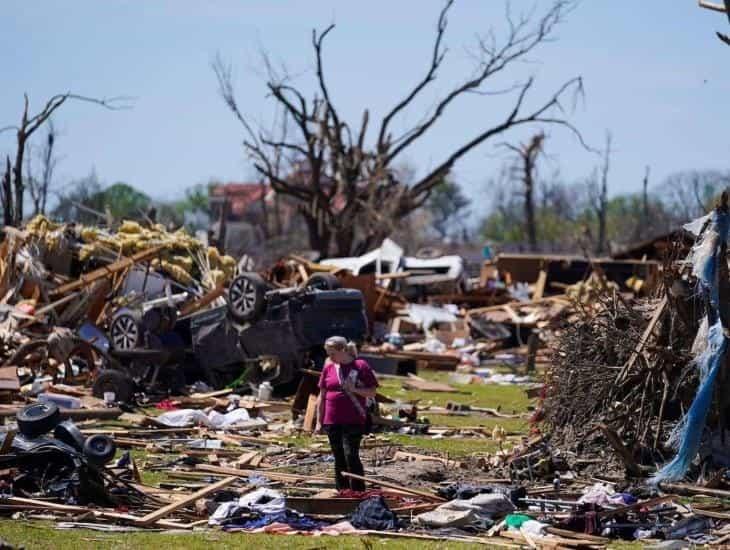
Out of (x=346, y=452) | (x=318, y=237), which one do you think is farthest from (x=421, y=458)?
(x=318, y=237)

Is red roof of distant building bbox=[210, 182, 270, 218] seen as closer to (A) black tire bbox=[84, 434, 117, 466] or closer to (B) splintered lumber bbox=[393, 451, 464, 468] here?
(B) splintered lumber bbox=[393, 451, 464, 468]

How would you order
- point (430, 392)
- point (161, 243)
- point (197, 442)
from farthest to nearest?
point (161, 243)
point (430, 392)
point (197, 442)

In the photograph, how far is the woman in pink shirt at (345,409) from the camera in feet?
41.0

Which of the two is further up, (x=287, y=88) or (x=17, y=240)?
(x=287, y=88)

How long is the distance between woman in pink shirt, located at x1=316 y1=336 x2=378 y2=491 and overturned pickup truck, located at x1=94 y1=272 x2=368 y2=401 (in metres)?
9.26

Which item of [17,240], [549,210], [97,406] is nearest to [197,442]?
[97,406]

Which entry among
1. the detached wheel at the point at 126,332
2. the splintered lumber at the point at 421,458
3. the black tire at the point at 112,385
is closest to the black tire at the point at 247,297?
the detached wheel at the point at 126,332

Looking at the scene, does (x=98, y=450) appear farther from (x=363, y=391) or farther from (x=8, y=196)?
(x=8, y=196)

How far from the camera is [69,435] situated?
12.1 m

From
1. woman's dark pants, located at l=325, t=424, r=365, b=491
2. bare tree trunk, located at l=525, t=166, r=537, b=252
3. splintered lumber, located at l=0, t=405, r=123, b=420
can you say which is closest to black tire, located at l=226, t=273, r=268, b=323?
splintered lumber, located at l=0, t=405, r=123, b=420

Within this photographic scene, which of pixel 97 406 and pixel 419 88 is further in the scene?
pixel 419 88

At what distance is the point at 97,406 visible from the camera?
761 inches

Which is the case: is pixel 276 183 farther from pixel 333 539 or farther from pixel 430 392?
pixel 333 539

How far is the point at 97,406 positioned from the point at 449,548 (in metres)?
10.7
